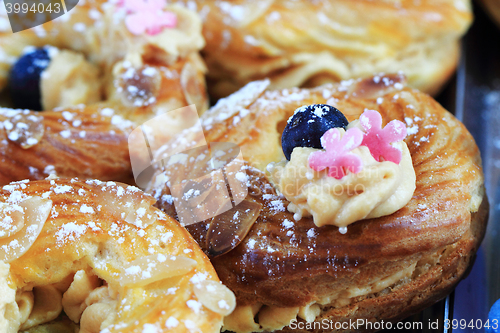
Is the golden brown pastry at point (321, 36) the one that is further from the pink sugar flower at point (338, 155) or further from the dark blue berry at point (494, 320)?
the dark blue berry at point (494, 320)

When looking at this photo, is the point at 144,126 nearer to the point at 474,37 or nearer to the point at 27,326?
the point at 27,326

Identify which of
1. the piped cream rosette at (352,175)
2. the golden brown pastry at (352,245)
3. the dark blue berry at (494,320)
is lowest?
the dark blue berry at (494,320)

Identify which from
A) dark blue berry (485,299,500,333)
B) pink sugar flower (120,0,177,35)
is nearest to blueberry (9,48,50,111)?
pink sugar flower (120,0,177,35)

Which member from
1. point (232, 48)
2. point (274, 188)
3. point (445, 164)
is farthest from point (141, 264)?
point (232, 48)

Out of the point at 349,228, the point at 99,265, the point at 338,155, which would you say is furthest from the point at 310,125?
the point at 99,265

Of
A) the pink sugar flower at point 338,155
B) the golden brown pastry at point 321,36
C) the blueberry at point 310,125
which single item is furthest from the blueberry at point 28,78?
the pink sugar flower at point 338,155

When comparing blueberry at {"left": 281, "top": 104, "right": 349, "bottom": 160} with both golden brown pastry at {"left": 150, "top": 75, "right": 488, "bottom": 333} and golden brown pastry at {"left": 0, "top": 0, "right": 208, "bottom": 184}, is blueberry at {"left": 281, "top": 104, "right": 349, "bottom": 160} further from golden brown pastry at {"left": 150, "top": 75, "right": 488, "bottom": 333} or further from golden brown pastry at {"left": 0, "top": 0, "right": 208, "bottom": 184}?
golden brown pastry at {"left": 0, "top": 0, "right": 208, "bottom": 184}
